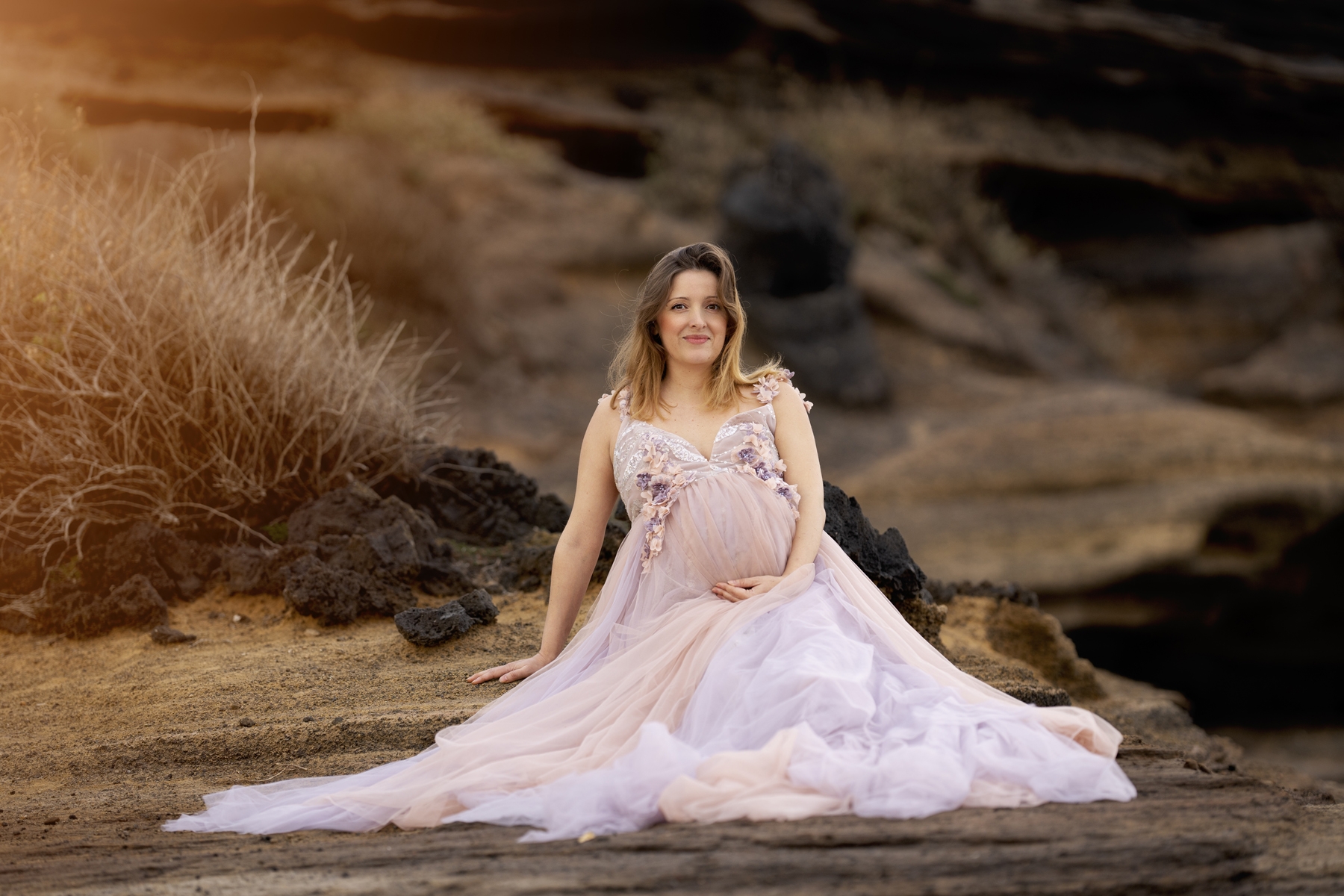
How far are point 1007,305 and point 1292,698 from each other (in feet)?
28.0

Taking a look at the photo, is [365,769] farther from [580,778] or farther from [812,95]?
[812,95]

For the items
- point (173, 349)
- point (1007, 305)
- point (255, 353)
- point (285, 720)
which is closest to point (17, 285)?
point (173, 349)

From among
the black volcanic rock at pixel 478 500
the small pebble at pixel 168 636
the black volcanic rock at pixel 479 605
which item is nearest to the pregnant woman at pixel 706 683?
the black volcanic rock at pixel 479 605

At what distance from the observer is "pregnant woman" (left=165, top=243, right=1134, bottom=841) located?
264 centimetres

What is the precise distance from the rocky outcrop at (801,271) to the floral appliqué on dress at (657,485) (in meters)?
13.6

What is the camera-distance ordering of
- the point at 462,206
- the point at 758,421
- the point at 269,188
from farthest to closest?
the point at 462,206
the point at 269,188
the point at 758,421

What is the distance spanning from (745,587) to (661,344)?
2.80ft

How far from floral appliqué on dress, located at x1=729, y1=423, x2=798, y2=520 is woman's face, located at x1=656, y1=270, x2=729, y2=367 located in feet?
0.96

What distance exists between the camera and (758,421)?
3506 mm

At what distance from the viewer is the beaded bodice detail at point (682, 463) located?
347cm

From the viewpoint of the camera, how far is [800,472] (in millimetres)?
3525

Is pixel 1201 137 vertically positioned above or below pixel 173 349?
above

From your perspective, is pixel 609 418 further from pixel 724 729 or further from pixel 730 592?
pixel 724 729

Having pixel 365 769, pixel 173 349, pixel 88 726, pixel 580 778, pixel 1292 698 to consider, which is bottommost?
pixel 1292 698
